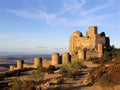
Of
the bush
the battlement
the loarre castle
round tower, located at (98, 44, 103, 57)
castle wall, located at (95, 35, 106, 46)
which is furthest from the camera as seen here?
the battlement

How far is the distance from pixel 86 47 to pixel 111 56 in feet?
22.8

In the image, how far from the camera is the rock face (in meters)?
49.5

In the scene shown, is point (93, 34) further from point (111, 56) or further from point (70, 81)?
point (70, 81)

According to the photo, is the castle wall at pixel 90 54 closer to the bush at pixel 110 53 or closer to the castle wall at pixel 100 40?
the bush at pixel 110 53

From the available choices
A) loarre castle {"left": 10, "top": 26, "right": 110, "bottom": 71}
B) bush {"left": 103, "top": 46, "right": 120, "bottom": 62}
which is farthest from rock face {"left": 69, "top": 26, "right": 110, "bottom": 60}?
bush {"left": 103, "top": 46, "right": 120, "bottom": 62}

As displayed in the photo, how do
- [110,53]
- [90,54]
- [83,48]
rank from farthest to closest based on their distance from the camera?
[83,48] < [90,54] < [110,53]

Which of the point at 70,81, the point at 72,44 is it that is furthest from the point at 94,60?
the point at 70,81

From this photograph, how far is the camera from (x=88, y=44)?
5244cm

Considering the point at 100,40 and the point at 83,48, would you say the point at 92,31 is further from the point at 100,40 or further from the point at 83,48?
the point at 83,48

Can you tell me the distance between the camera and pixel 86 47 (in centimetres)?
5272

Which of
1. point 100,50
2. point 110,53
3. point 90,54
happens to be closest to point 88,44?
point 90,54

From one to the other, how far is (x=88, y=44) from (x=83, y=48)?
4.16 ft

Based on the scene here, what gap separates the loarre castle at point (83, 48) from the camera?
49.5 m

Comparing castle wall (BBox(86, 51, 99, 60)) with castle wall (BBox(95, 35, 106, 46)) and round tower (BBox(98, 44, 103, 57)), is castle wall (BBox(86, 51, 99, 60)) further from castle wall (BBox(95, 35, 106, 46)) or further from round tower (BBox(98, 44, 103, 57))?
castle wall (BBox(95, 35, 106, 46))
